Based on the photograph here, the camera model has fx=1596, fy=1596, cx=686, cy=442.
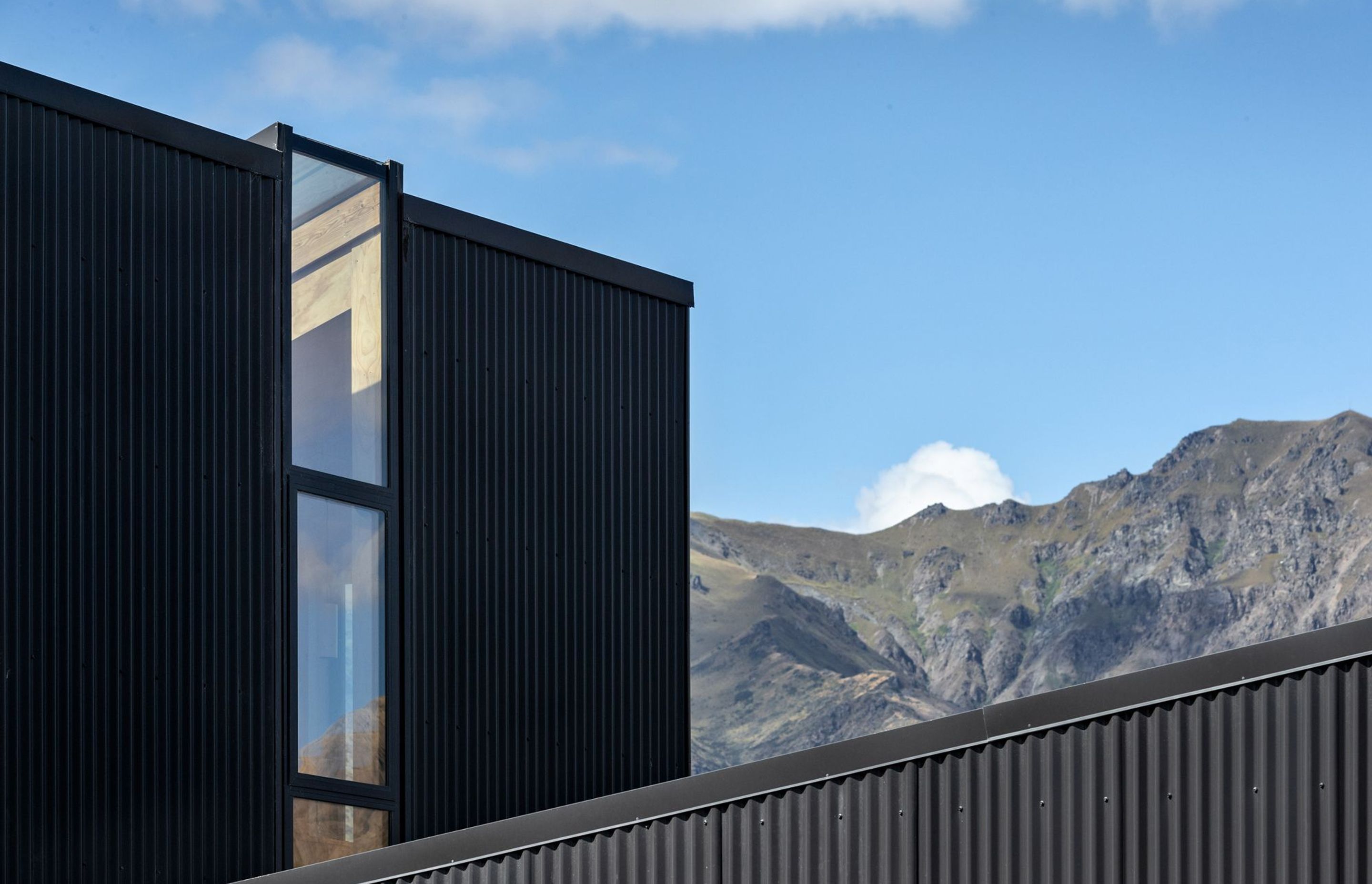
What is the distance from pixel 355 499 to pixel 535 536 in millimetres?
1841

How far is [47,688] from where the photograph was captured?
10406mm

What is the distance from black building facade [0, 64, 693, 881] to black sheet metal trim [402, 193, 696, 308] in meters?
0.04

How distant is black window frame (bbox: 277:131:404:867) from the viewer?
38.7 ft

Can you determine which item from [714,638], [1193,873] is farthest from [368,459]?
[714,638]

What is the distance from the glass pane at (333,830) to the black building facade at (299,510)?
24 millimetres

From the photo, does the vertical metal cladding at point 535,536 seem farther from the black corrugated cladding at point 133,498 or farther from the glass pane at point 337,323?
the black corrugated cladding at point 133,498

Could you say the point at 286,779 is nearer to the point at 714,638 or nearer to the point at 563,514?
the point at 563,514

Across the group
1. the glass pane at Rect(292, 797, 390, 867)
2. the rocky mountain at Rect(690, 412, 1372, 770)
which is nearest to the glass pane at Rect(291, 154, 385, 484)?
the glass pane at Rect(292, 797, 390, 867)

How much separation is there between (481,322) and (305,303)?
5.57ft

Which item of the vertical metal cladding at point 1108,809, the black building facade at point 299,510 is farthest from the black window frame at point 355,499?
the vertical metal cladding at point 1108,809

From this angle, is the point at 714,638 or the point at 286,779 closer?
the point at 286,779

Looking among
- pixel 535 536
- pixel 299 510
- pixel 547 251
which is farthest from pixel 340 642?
pixel 547 251

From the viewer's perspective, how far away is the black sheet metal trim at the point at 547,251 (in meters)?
13.2

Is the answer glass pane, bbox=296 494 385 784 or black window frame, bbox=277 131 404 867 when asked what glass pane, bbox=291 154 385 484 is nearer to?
black window frame, bbox=277 131 404 867
